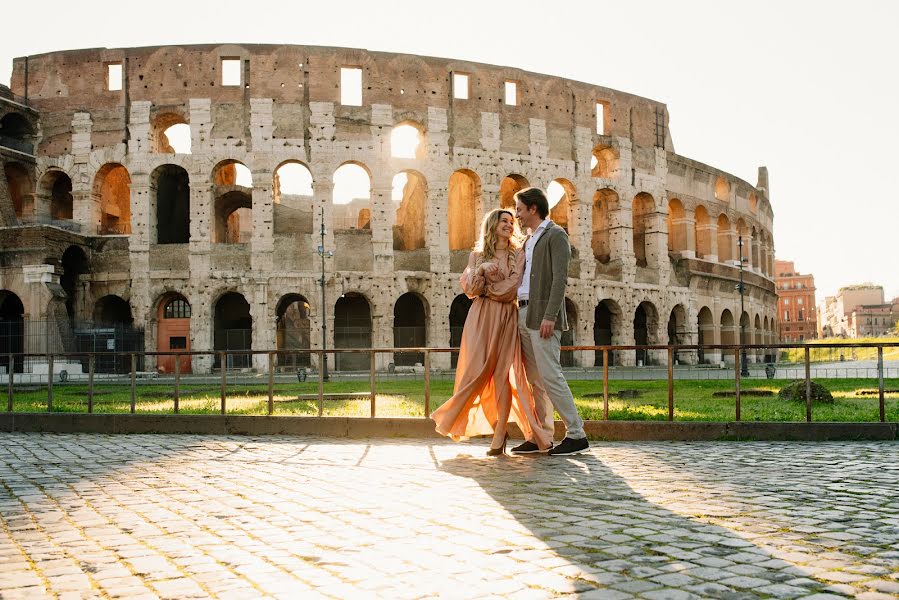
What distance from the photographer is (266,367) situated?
9.77 m

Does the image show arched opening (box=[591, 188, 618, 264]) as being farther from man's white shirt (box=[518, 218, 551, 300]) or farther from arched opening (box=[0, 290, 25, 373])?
man's white shirt (box=[518, 218, 551, 300])

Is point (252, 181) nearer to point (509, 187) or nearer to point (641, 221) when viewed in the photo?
point (509, 187)

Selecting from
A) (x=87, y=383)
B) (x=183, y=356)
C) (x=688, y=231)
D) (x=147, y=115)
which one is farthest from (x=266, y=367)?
(x=688, y=231)

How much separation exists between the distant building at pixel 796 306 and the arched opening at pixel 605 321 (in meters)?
73.9

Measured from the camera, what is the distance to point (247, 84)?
2870cm

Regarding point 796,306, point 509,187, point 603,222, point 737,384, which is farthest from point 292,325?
point 796,306

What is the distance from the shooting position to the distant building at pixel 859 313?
117312 mm

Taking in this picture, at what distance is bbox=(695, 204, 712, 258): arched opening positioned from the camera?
3841 cm

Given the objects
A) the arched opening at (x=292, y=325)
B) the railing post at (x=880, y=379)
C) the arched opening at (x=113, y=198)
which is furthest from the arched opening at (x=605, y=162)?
the railing post at (x=880, y=379)

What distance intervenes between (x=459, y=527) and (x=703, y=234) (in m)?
37.5

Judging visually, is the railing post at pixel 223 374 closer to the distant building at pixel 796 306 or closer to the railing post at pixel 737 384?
the railing post at pixel 737 384

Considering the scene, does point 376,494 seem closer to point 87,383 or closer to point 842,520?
point 842,520

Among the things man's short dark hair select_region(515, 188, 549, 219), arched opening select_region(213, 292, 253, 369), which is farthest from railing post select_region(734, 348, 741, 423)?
arched opening select_region(213, 292, 253, 369)

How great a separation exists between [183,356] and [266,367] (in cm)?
116
